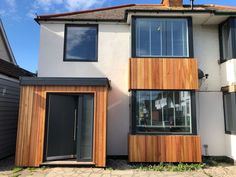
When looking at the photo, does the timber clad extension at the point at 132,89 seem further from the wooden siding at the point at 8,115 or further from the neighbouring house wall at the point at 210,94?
the wooden siding at the point at 8,115

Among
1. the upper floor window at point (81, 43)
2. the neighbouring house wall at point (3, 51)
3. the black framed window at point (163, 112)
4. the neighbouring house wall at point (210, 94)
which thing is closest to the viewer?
the black framed window at point (163, 112)

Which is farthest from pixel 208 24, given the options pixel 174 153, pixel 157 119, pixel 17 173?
pixel 17 173

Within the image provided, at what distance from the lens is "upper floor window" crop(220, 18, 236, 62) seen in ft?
31.3

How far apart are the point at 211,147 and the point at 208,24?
5.24 meters

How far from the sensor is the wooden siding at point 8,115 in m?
9.52

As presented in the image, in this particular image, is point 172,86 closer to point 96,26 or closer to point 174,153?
point 174,153

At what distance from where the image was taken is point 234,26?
9.63m

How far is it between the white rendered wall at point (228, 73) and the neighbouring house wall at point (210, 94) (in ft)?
0.82

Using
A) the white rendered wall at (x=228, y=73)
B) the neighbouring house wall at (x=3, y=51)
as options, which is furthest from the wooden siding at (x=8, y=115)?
the white rendered wall at (x=228, y=73)

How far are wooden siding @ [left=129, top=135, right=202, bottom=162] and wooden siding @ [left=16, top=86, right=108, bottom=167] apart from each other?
130cm

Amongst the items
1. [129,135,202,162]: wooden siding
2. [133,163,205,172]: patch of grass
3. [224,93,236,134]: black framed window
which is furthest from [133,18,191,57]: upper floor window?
[133,163,205,172]: patch of grass

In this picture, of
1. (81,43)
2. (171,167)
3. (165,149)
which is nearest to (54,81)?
(81,43)

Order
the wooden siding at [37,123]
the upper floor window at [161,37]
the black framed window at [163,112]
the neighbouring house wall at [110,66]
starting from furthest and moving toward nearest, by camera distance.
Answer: the neighbouring house wall at [110,66] < the upper floor window at [161,37] < the black framed window at [163,112] < the wooden siding at [37,123]

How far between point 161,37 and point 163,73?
58.5 inches
